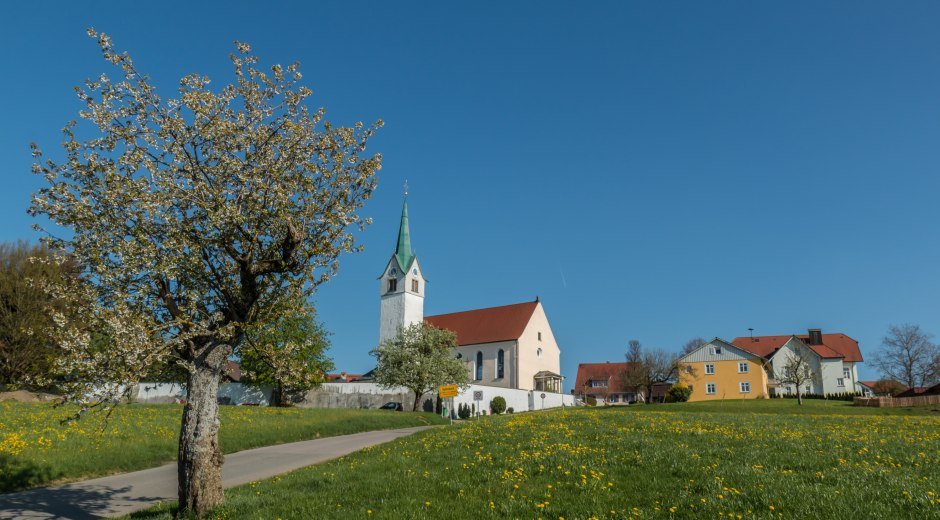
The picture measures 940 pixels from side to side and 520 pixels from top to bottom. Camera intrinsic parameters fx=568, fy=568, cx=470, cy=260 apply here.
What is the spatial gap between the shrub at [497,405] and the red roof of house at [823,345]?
43.2 meters

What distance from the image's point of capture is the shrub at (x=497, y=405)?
194ft

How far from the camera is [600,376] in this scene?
355ft

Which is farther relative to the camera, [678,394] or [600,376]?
[600,376]

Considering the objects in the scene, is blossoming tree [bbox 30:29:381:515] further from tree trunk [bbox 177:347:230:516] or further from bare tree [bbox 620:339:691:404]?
bare tree [bbox 620:339:691:404]

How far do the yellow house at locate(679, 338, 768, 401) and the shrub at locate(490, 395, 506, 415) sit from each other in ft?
89.0

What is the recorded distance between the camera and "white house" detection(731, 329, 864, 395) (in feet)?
256

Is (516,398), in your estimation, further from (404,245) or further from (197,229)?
(197,229)

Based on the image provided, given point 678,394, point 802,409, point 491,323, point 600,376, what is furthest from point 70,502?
point 600,376

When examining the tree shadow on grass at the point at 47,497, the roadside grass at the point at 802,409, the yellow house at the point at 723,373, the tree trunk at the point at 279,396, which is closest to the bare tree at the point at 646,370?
the yellow house at the point at 723,373

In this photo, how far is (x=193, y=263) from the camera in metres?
9.79

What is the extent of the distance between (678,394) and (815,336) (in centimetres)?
3194

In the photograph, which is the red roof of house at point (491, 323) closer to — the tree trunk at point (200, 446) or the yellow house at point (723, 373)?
the yellow house at point (723, 373)

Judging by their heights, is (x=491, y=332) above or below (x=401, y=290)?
below

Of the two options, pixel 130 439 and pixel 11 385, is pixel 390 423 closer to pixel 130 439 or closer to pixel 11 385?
pixel 130 439
